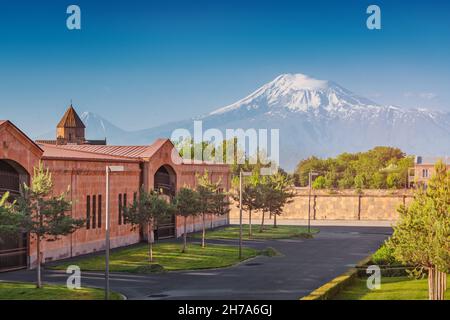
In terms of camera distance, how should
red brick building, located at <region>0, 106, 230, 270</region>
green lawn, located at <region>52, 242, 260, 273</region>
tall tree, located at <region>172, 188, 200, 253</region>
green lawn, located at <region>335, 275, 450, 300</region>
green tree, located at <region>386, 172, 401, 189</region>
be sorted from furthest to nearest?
green tree, located at <region>386, 172, 401, 189</region>, tall tree, located at <region>172, 188, 200, 253</region>, green lawn, located at <region>52, 242, 260, 273</region>, red brick building, located at <region>0, 106, 230, 270</region>, green lawn, located at <region>335, 275, 450, 300</region>

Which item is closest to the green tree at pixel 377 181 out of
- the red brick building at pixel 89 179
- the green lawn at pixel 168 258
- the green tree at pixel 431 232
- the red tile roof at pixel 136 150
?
the red brick building at pixel 89 179

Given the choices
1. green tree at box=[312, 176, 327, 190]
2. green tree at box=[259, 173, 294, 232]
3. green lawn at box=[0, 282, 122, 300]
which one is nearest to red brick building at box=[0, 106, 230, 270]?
green lawn at box=[0, 282, 122, 300]

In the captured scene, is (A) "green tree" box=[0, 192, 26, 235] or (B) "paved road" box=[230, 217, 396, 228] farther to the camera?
(B) "paved road" box=[230, 217, 396, 228]

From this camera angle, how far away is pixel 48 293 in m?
Result: 37.2

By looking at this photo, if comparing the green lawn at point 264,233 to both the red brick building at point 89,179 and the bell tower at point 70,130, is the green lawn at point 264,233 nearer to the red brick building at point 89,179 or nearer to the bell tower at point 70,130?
the red brick building at point 89,179

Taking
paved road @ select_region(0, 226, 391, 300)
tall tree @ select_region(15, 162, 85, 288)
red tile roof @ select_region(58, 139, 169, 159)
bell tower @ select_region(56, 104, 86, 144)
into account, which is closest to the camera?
paved road @ select_region(0, 226, 391, 300)

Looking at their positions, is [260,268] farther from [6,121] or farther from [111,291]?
[6,121]

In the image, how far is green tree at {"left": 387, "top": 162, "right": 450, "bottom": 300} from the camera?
32.8 metres

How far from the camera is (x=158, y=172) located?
70750 mm

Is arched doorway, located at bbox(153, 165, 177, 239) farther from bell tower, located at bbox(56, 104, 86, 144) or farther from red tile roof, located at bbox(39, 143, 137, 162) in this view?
bell tower, located at bbox(56, 104, 86, 144)

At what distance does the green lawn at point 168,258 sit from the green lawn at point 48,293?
28.0ft

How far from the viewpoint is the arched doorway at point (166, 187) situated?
2749 inches
